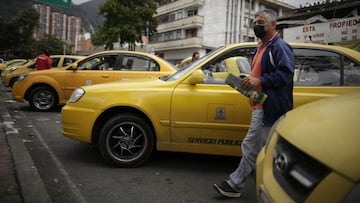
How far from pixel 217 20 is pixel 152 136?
4222 centimetres

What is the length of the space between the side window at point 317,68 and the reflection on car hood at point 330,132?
1.88 meters

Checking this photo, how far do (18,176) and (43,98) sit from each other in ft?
17.7

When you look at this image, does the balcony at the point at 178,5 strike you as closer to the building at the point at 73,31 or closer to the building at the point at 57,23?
the building at the point at 57,23

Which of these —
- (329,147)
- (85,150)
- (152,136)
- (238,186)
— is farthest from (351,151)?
(85,150)

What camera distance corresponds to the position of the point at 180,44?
148 ft

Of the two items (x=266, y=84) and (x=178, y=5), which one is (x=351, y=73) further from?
(x=178, y=5)

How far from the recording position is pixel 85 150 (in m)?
5.08

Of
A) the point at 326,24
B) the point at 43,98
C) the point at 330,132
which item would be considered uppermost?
the point at 326,24

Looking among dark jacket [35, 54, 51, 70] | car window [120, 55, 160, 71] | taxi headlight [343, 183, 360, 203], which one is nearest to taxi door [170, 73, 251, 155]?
taxi headlight [343, 183, 360, 203]

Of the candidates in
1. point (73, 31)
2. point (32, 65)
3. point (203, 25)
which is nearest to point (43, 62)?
point (32, 65)

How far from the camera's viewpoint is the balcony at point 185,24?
43031 millimetres

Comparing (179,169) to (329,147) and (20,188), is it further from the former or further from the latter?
(329,147)

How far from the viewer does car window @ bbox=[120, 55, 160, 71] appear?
27.3ft

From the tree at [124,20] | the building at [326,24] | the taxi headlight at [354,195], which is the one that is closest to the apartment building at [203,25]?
the tree at [124,20]
